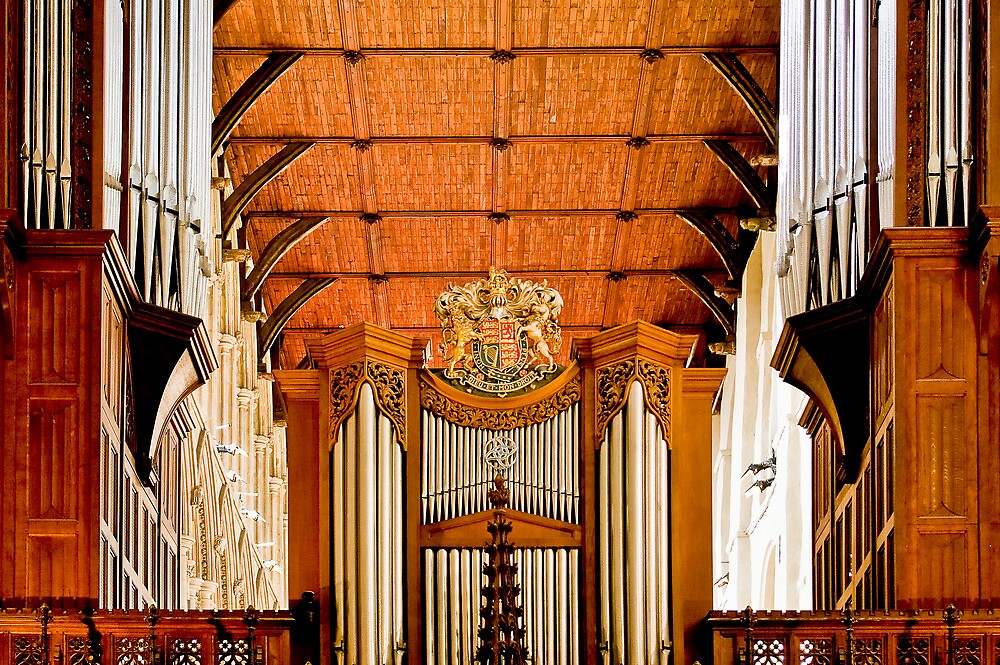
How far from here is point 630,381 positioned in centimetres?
1852

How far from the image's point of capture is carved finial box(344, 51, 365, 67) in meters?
29.1

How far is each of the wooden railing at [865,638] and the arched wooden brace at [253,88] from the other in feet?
44.5

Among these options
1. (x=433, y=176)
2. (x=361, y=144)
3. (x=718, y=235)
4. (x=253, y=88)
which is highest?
(x=253, y=88)

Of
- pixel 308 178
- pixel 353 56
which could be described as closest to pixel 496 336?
pixel 353 56

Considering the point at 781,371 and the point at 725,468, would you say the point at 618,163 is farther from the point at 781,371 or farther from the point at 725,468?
the point at 781,371

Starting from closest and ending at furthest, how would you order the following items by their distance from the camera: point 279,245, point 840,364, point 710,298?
point 840,364 < point 279,245 < point 710,298

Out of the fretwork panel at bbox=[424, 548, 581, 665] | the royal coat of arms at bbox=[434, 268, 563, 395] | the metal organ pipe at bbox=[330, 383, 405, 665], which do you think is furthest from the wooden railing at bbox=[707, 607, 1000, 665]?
the royal coat of arms at bbox=[434, 268, 563, 395]

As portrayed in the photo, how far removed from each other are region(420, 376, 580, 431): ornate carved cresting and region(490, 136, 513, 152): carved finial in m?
13.7

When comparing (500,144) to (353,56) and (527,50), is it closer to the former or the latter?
(527,50)

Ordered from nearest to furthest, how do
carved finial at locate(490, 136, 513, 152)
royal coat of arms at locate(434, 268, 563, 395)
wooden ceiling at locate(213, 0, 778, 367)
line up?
1. royal coat of arms at locate(434, 268, 563, 395)
2. wooden ceiling at locate(213, 0, 778, 367)
3. carved finial at locate(490, 136, 513, 152)

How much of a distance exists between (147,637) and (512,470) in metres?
3.07

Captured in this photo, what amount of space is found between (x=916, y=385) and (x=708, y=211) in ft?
55.5

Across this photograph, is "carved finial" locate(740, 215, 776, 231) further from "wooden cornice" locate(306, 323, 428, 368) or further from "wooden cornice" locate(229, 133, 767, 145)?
"wooden cornice" locate(306, 323, 428, 368)

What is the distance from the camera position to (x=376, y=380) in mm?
18531
